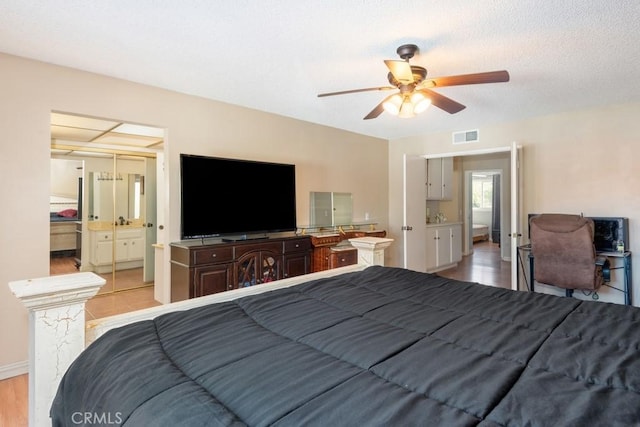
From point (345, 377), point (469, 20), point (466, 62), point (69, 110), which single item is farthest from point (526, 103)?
point (69, 110)

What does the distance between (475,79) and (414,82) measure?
40cm

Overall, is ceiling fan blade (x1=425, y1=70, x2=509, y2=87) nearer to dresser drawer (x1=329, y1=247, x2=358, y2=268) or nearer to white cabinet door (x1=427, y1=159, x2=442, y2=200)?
dresser drawer (x1=329, y1=247, x2=358, y2=268)

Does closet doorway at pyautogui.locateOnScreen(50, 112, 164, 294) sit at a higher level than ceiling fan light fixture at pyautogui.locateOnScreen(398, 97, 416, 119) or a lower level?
lower

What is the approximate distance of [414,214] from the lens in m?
5.12

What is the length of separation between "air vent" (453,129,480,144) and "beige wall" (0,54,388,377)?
2.17 m

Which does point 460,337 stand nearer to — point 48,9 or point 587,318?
point 587,318

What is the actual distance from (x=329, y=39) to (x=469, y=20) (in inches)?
→ 35.1

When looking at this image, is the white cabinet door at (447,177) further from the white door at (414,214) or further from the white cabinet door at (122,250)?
the white cabinet door at (122,250)

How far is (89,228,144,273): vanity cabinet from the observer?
5.18m

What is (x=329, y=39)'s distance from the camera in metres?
2.29

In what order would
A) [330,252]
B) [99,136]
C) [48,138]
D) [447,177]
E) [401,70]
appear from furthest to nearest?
[447,177]
[99,136]
[330,252]
[48,138]
[401,70]

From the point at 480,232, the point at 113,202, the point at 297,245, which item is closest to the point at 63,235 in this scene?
the point at 113,202

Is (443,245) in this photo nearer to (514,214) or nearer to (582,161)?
(514,214)

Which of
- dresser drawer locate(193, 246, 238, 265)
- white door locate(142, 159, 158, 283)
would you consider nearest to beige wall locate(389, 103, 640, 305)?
dresser drawer locate(193, 246, 238, 265)
